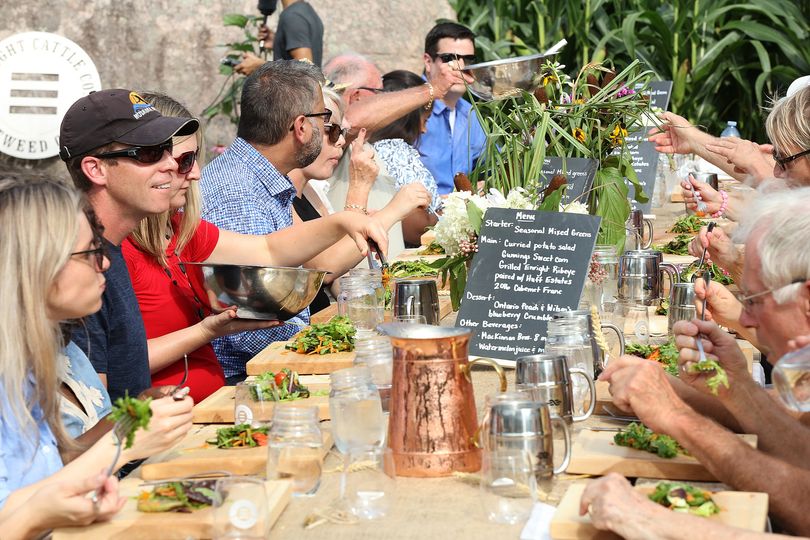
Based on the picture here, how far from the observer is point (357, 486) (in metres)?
1.74

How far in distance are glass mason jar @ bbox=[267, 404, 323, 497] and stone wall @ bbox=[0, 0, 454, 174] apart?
6703mm

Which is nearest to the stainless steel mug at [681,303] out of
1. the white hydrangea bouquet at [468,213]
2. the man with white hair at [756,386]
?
the white hydrangea bouquet at [468,213]

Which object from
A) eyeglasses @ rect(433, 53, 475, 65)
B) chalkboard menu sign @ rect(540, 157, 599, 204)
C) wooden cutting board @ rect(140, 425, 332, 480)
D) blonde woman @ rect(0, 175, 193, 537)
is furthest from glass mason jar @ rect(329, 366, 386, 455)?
eyeglasses @ rect(433, 53, 475, 65)

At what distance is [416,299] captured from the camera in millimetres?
3053

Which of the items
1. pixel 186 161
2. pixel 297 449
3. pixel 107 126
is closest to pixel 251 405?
pixel 297 449

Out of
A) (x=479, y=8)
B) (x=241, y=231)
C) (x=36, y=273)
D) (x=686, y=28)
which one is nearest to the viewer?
(x=36, y=273)

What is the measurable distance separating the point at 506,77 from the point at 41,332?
2299 millimetres

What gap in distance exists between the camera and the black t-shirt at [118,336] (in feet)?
8.87

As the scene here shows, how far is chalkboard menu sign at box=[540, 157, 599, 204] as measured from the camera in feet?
12.4

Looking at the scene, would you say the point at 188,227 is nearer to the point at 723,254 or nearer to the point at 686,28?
the point at 723,254

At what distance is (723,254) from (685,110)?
244 inches

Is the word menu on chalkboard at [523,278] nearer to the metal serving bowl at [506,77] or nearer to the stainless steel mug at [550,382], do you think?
the stainless steel mug at [550,382]

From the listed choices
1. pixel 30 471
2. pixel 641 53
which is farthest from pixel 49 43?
pixel 30 471

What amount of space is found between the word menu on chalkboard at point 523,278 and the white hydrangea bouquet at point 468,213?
Answer: 3.1 inches
